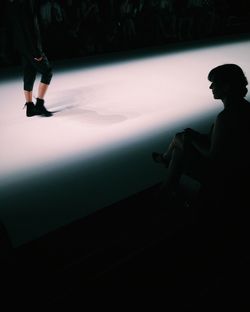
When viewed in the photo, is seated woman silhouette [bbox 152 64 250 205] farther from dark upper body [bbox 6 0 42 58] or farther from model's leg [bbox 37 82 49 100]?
model's leg [bbox 37 82 49 100]

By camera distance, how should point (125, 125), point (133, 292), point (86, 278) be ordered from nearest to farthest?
point (133, 292) → point (86, 278) → point (125, 125)

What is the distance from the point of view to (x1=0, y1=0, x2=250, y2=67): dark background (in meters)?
8.07

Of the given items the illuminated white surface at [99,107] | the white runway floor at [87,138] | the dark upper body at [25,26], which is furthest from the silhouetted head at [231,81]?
the dark upper body at [25,26]

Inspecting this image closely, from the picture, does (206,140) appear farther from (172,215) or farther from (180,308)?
(180,308)

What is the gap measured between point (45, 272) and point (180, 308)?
70 cm

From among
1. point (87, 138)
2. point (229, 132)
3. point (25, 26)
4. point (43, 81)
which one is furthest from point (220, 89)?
point (43, 81)

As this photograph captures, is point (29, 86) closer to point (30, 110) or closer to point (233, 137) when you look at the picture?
point (30, 110)

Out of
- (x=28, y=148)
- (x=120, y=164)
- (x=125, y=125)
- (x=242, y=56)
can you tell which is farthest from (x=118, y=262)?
(x=242, y=56)

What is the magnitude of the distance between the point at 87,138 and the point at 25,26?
1.41m

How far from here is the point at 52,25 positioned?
813 centimetres

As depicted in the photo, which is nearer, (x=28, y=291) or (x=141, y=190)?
(x=28, y=291)

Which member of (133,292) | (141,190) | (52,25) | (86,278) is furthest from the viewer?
(52,25)

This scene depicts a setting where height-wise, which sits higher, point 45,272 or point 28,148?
point 45,272

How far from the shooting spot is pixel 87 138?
11.1 ft
